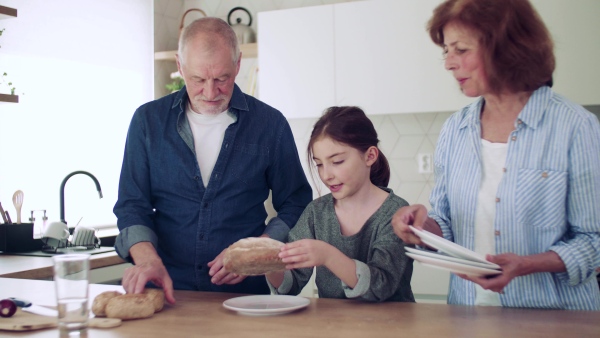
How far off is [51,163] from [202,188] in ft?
6.04

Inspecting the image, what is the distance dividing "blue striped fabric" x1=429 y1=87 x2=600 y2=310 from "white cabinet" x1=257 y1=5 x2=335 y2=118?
198 centimetres

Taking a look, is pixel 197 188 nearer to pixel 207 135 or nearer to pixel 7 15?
pixel 207 135

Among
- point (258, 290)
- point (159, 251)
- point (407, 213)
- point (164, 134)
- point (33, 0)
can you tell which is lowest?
point (258, 290)

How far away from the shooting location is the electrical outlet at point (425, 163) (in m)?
3.68

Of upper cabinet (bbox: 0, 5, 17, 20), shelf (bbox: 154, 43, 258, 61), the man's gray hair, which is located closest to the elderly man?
the man's gray hair

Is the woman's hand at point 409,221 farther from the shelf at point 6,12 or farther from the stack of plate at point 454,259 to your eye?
the shelf at point 6,12

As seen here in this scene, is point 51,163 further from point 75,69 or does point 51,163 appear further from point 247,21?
point 247,21

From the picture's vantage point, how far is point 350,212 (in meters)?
1.83

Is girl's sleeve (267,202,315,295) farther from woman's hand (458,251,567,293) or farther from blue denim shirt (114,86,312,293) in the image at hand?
woman's hand (458,251,567,293)

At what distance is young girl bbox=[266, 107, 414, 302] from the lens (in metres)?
1.68

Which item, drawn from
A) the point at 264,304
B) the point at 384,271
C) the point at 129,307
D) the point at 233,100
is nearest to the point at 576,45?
the point at 233,100

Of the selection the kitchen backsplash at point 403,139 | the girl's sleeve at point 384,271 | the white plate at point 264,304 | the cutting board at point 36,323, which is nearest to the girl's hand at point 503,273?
the girl's sleeve at point 384,271

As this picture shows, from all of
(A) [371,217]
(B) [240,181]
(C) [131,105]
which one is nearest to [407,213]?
(A) [371,217]

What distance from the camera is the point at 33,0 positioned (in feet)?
11.0
